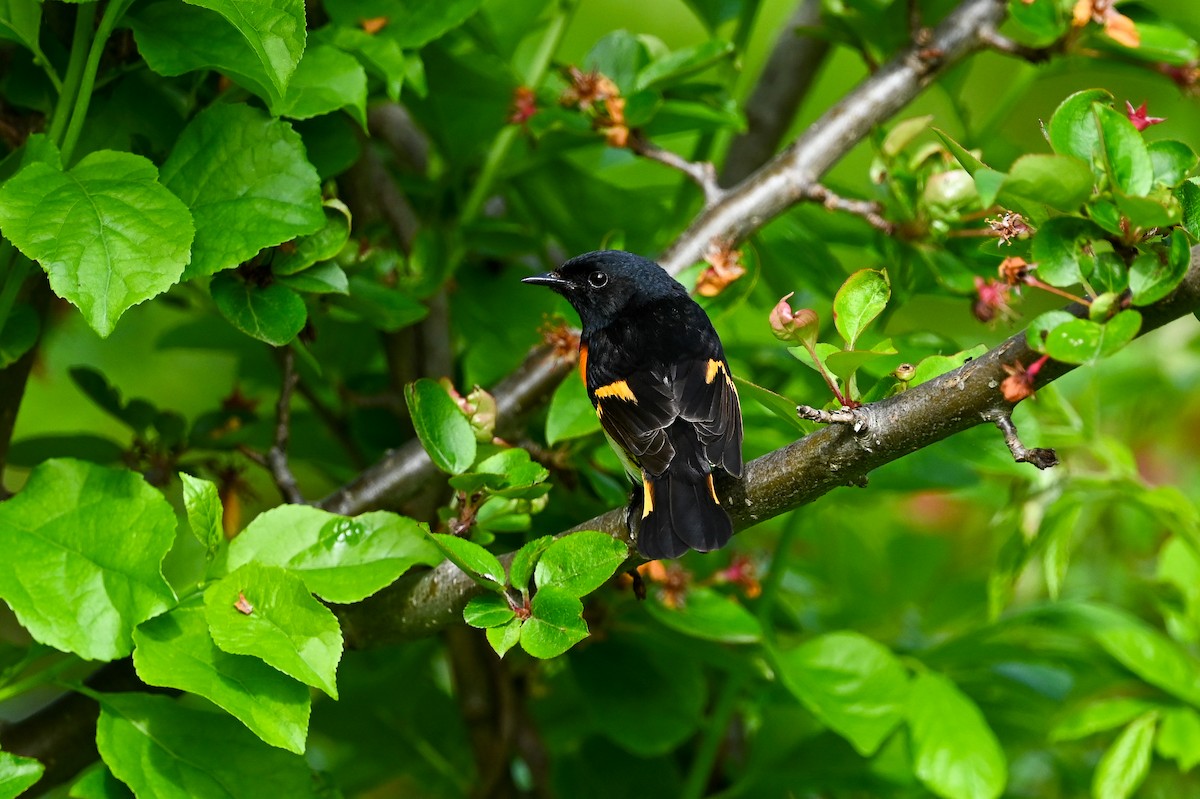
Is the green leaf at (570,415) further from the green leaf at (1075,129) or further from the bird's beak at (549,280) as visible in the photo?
the green leaf at (1075,129)

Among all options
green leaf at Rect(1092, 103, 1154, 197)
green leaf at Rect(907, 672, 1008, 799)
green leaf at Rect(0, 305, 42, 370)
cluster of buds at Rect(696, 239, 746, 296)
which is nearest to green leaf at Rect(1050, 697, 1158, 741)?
green leaf at Rect(907, 672, 1008, 799)

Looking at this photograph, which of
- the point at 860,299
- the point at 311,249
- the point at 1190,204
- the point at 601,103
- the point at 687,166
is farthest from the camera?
the point at 687,166

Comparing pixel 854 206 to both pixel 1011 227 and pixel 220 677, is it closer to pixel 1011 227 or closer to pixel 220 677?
pixel 1011 227

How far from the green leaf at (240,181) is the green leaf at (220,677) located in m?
0.40

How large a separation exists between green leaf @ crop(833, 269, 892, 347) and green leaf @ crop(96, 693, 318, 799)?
0.80m

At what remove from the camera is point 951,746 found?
1700mm

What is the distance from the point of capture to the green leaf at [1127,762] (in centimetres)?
188

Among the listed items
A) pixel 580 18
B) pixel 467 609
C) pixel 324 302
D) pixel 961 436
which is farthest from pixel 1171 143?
pixel 580 18

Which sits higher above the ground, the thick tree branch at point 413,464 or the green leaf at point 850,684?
the thick tree branch at point 413,464

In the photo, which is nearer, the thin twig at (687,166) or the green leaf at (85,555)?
the green leaf at (85,555)

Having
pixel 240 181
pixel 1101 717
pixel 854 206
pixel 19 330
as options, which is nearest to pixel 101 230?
pixel 240 181

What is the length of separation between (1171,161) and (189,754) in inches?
47.3

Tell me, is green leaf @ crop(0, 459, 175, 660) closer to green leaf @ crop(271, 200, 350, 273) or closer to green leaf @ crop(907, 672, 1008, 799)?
green leaf @ crop(271, 200, 350, 273)

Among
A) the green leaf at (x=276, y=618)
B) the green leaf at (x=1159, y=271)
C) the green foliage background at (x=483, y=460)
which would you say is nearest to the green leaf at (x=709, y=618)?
the green foliage background at (x=483, y=460)
